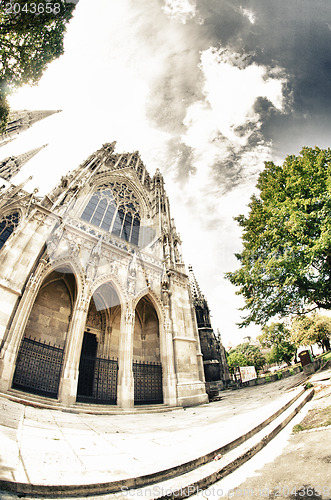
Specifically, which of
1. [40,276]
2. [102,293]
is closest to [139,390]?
[102,293]

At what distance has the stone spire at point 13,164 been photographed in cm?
1994

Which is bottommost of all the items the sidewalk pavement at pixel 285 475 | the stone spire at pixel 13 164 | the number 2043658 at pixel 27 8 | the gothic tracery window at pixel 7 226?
the sidewalk pavement at pixel 285 475

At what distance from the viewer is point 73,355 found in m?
8.39

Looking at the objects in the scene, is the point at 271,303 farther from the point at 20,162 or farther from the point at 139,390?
the point at 20,162

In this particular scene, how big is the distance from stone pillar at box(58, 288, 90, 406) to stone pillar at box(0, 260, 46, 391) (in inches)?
69.8

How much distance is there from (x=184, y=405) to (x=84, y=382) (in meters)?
4.94

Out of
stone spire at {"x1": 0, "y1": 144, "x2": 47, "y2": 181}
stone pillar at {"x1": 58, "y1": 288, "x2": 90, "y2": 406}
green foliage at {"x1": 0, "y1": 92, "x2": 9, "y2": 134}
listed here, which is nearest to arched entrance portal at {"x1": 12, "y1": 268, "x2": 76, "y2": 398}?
stone pillar at {"x1": 58, "y1": 288, "x2": 90, "y2": 406}

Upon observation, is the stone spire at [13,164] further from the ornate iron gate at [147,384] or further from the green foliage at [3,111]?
the ornate iron gate at [147,384]

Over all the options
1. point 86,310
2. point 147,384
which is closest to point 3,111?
point 86,310

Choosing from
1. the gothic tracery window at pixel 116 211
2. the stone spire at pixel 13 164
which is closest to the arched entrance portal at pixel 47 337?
the gothic tracery window at pixel 116 211

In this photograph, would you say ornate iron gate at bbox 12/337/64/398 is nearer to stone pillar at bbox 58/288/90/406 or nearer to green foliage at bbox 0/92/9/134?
stone pillar at bbox 58/288/90/406

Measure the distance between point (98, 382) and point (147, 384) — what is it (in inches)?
97.1

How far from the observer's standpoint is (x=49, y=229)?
9945mm

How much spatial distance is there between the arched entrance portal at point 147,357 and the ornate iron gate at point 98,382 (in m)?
1.12
